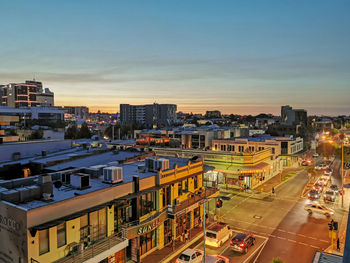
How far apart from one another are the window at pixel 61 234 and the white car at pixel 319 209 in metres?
30.5

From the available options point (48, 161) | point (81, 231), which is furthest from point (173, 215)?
point (48, 161)

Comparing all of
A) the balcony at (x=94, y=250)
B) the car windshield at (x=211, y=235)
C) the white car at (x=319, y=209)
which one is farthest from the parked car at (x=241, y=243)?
the white car at (x=319, y=209)

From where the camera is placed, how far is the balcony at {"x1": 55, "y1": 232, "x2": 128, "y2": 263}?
1652cm

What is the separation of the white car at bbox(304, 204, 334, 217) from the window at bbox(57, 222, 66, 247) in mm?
30507

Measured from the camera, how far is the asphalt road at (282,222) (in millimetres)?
25130

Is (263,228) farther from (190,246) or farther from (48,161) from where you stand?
(48,161)

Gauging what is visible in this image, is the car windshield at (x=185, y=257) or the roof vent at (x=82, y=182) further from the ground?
the roof vent at (x=82, y=182)

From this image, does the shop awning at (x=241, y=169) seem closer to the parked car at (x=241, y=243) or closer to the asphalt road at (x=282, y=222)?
the asphalt road at (x=282, y=222)

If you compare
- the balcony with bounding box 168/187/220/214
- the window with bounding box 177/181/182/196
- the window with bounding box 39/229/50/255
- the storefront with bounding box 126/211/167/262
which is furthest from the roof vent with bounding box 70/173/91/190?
the window with bounding box 177/181/182/196

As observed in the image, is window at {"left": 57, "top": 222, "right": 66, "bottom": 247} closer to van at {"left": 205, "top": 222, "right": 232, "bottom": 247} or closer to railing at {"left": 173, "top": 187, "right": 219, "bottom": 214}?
railing at {"left": 173, "top": 187, "right": 219, "bottom": 214}

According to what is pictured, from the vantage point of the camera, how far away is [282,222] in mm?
31812

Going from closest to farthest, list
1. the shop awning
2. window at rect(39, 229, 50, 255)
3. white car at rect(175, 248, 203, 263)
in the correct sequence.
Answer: window at rect(39, 229, 50, 255) < white car at rect(175, 248, 203, 263) < the shop awning

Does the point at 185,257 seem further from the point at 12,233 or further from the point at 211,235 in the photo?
the point at 12,233

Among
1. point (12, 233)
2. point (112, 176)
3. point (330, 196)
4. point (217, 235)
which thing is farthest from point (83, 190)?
point (330, 196)
